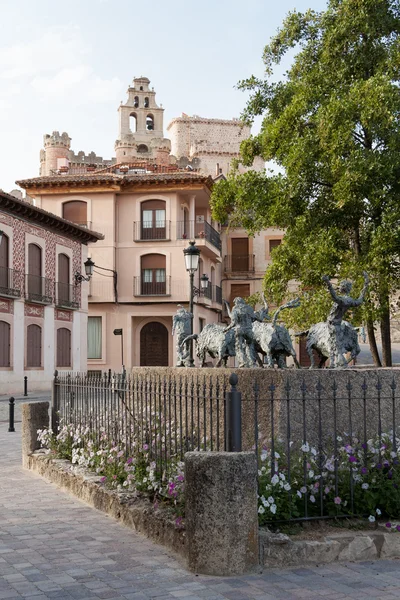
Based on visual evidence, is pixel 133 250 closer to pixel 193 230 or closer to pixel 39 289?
pixel 193 230

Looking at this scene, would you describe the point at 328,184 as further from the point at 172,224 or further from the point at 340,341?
the point at 172,224

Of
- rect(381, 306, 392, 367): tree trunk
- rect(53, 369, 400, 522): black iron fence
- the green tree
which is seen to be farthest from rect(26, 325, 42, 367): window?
rect(53, 369, 400, 522): black iron fence

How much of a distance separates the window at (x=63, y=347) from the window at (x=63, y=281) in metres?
1.35

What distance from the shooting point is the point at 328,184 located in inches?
720

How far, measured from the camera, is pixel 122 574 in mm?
5574

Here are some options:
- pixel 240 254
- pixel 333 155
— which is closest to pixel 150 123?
pixel 240 254

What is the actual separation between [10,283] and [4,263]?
82 cm

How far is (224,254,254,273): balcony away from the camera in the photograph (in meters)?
49.2

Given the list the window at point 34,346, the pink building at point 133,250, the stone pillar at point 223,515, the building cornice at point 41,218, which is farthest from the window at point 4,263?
the stone pillar at point 223,515

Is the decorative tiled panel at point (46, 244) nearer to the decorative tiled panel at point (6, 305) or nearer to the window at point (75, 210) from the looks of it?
the decorative tiled panel at point (6, 305)

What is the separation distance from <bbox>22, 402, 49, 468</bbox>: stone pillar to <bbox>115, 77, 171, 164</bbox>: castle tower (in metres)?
62.7

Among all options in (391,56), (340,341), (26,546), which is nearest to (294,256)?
(391,56)

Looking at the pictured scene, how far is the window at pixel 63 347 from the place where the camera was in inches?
1382

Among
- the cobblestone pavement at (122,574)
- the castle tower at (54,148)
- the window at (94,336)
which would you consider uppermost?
the castle tower at (54,148)
